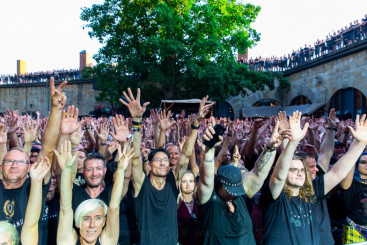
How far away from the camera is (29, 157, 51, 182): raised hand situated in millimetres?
2447

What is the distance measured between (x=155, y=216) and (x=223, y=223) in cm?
61

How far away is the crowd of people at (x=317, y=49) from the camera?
575 inches

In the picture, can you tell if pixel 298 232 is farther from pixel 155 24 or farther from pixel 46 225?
pixel 155 24

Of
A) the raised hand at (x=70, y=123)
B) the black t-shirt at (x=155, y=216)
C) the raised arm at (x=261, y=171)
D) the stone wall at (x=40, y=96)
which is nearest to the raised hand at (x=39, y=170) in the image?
the raised hand at (x=70, y=123)

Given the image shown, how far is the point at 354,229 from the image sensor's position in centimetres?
300

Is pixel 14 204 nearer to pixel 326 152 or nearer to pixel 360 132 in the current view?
pixel 360 132

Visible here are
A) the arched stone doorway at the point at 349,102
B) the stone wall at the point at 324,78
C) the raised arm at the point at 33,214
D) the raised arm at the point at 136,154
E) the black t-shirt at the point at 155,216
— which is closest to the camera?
the raised arm at the point at 33,214

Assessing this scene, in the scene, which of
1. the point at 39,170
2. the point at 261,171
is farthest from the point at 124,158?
the point at 261,171

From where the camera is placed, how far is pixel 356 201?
3.03m

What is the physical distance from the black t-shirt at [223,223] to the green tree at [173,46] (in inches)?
559

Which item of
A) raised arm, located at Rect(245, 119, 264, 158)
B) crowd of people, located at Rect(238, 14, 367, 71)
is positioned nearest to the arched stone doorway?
crowd of people, located at Rect(238, 14, 367, 71)

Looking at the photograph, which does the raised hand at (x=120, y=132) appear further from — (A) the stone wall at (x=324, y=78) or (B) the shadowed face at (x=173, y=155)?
A: (A) the stone wall at (x=324, y=78)

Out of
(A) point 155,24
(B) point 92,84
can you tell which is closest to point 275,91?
(A) point 155,24

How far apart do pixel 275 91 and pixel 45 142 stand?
812 inches
